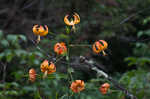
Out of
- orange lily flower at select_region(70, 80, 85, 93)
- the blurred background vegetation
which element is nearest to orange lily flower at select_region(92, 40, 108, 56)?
orange lily flower at select_region(70, 80, 85, 93)

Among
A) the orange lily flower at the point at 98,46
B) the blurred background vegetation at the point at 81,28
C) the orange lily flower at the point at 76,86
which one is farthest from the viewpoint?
the blurred background vegetation at the point at 81,28

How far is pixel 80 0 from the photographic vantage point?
3.87 m

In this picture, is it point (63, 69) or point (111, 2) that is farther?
point (111, 2)

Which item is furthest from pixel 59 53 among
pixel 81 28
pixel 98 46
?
pixel 81 28

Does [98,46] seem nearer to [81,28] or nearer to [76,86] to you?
[76,86]

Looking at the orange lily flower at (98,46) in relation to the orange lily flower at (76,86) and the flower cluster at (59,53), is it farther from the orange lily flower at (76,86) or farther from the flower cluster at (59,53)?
the orange lily flower at (76,86)

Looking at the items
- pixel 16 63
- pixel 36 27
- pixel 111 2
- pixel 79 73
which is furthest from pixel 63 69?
pixel 36 27

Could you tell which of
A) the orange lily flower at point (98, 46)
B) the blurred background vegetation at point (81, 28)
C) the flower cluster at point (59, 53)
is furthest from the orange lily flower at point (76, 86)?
the blurred background vegetation at point (81, 28)

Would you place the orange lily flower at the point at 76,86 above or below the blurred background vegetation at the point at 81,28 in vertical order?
below

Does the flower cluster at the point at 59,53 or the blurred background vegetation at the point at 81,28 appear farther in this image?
the blurred background vegetation at the point at 81,28

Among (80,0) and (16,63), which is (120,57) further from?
(16,63)

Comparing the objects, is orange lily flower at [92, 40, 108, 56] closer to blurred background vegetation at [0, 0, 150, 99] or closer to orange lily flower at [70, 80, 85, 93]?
orange lily flower at [70, 80, 85, 93]

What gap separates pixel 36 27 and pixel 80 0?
256cm

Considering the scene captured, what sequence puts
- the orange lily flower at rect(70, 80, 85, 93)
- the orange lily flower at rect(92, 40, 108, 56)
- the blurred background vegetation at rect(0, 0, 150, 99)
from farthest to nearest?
1. the blurred background vegetation at rect(0, 0, 150, 99)
2. the orange lily flower at rect(92, 40, 108, 56)
3. the orange lily flower at rect(70, 80, 85, 93)
